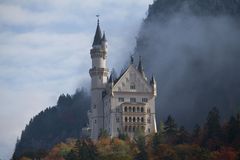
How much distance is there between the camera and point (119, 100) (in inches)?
6885

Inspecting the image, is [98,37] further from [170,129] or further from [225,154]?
[225,154]

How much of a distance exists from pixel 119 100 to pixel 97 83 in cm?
687

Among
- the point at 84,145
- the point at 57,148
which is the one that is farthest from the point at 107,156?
the point at 57,148

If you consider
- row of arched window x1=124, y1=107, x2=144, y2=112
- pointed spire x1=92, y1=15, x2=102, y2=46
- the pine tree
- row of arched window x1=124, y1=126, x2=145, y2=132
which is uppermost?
pointed spire x1=92, y1=15, x2=102, y2=46

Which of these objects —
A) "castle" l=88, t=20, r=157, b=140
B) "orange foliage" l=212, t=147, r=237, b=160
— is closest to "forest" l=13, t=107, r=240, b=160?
"orange foliage" l=212, t=147, r=237, b=160

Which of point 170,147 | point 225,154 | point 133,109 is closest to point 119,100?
point 133,109

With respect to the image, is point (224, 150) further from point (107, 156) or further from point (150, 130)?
point (150, 130)

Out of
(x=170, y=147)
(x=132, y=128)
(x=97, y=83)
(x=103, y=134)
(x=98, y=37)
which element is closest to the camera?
(x=170, y=147)

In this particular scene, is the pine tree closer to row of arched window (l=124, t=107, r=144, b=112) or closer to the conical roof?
row of arched window (l=124, t=107, r=144, b=112)

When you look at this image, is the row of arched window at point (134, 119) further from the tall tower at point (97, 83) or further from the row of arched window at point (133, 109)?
the tall tower at point (97, 83)

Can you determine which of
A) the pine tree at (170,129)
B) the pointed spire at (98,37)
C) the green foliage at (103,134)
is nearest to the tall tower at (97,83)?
the pointed spire at (98,37)

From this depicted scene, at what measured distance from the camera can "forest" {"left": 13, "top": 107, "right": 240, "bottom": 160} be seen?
461 feet

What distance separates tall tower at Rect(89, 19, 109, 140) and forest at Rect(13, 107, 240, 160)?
17.7 meters

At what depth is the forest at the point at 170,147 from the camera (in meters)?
140
